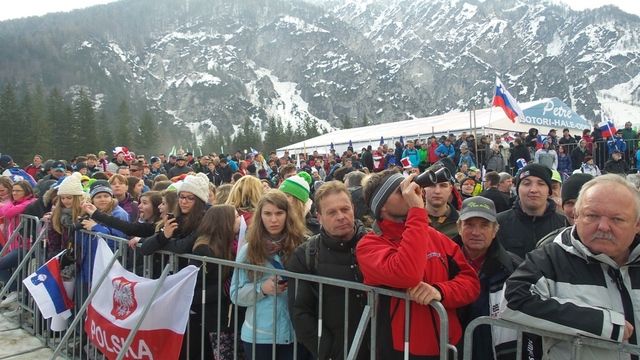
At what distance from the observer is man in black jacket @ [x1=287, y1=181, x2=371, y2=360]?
2633 mm

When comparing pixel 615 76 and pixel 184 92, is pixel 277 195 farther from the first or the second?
pixel 615 76

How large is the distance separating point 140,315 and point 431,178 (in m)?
2.67

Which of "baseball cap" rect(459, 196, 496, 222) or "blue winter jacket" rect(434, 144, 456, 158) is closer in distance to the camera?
"baseball cap" rect(459, 196, 496, 222)

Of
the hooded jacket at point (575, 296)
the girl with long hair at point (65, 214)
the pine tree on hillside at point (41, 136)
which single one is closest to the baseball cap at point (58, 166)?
the girl with long hair at point (65, 214)

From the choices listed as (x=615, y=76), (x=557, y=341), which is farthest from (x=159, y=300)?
(x=615, y=76)

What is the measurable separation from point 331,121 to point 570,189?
17494 cm

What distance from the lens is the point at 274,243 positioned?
3.20 meters

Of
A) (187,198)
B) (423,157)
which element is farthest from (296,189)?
(423,157)

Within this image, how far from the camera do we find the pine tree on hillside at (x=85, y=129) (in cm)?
5562

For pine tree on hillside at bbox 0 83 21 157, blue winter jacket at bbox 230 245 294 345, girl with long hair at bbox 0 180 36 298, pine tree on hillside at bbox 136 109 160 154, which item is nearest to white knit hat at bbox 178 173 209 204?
blue winter jacket at bbox 230 245 294 345

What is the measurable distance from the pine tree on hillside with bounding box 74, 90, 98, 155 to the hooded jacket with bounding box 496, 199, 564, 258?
6035cm

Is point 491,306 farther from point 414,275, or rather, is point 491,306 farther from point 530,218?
point 530,218

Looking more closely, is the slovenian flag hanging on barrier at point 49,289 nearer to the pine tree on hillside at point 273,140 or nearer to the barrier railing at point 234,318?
the barrier railing at point 234,318

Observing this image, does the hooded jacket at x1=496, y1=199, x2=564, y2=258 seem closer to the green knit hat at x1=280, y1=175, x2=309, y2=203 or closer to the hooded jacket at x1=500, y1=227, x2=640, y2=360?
the hooded jacket at x1=500, y1=227, x2=640, y2=360
